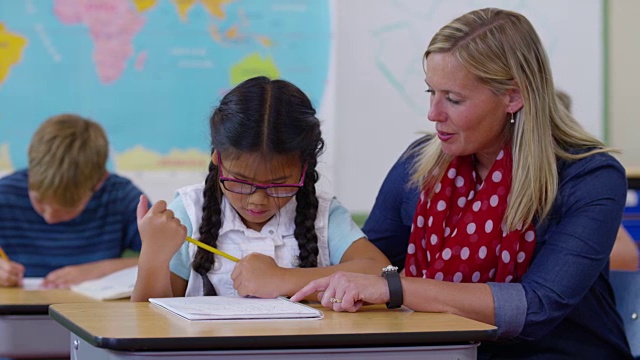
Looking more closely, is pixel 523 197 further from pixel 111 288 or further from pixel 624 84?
pixel 624 84

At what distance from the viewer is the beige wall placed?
3.91m

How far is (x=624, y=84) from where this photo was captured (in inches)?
154

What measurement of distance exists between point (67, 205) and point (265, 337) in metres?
1.99

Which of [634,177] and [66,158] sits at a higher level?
[66,158]

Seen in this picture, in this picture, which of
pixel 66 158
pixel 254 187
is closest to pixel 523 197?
pixel 254 187

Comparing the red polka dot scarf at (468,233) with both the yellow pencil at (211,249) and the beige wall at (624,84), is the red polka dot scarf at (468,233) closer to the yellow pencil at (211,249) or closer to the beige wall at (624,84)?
the yellow pencil at (211,249)

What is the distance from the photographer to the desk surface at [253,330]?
1.27m

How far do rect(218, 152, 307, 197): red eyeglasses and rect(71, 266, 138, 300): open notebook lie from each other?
44 centimetres

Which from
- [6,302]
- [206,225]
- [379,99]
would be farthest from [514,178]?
[379,99]

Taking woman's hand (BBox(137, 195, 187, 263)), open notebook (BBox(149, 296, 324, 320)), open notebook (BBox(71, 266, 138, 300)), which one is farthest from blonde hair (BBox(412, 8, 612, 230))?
open notebook (BBox(71, 266, 138, 300))

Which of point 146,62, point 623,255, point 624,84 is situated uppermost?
point 146,62

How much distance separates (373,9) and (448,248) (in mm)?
1953

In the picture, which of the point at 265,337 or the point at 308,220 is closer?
the point at 265,337

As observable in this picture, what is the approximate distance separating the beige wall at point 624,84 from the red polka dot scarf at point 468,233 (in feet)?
6.68
